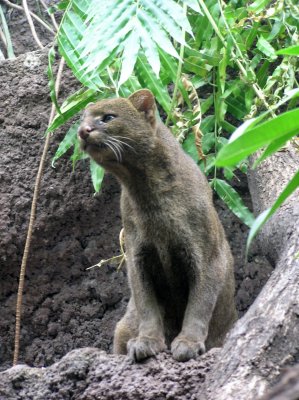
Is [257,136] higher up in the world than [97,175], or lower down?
higher up

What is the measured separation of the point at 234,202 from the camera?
536 cm

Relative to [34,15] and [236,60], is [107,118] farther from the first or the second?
[34,15]

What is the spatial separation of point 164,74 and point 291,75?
868mm

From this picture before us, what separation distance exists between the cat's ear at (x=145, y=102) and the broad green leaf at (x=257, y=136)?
9.87 feet

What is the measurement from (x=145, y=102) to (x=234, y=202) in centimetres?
106

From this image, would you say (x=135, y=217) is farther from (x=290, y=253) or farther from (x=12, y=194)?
(x=12, y=194)

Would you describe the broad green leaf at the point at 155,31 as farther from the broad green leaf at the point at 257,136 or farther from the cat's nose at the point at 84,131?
the broad green leaf at the point at 257,136

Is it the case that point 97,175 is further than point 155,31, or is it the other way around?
point 97,175

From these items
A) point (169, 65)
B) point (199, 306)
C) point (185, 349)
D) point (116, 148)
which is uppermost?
point (169, 65)

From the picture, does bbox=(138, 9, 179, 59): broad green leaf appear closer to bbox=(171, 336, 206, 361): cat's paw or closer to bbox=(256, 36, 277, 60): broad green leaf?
bbox=(256, 36, 277, 60): broad green leaf

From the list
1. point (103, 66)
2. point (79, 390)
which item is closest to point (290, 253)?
point (79, 390)

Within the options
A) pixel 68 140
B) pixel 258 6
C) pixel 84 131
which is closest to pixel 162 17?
pixel 84 131

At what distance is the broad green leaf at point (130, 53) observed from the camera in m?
4.30

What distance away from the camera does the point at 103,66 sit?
4.50 meters
